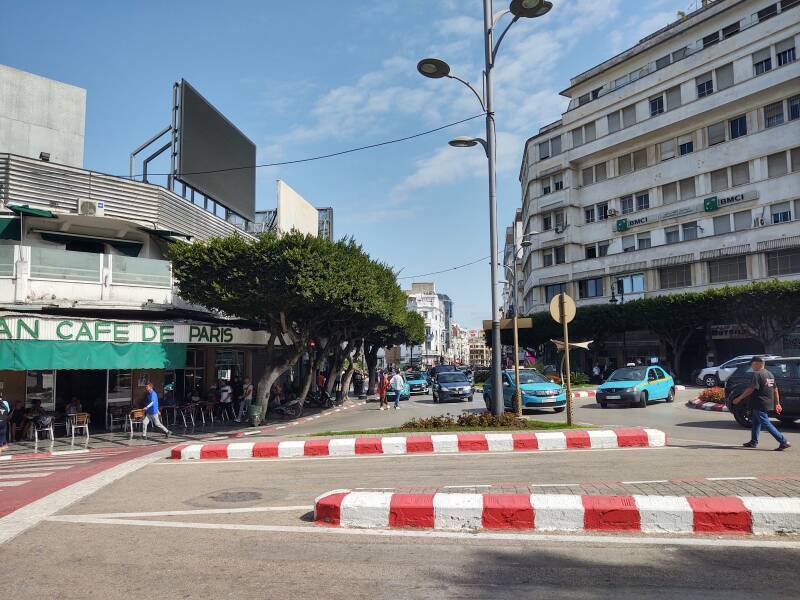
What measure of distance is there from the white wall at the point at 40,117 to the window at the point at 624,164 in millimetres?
38252

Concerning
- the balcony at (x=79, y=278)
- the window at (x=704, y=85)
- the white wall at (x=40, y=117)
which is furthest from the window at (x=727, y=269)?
the white wall at (x=40, y=117)

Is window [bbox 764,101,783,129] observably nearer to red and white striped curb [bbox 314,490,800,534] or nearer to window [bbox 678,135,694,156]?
window [bbox 678,135,694,156]

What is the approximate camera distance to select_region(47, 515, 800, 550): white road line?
5320 mm

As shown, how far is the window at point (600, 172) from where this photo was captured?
4881 centimetres

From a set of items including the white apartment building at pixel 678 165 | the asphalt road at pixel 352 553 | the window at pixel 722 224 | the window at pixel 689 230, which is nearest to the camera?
the asphalt road at pixel 352 553

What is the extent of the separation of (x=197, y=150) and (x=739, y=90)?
34169 mm

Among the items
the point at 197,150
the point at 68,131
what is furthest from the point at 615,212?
the point at 68,131

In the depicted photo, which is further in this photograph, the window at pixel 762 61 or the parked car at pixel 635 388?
the window at pixel 762 61

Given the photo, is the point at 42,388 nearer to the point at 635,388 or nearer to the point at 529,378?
the point at 529,378

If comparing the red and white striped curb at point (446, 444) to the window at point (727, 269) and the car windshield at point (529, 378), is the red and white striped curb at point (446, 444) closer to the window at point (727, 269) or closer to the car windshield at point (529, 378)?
the car windshield at point (529, 378)

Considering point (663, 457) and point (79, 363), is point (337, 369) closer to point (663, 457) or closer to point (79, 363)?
point (79, 363)

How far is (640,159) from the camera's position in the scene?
45906 millimetres

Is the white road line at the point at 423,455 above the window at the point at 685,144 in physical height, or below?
below

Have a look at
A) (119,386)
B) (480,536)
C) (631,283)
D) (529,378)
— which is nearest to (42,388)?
(119,386)
